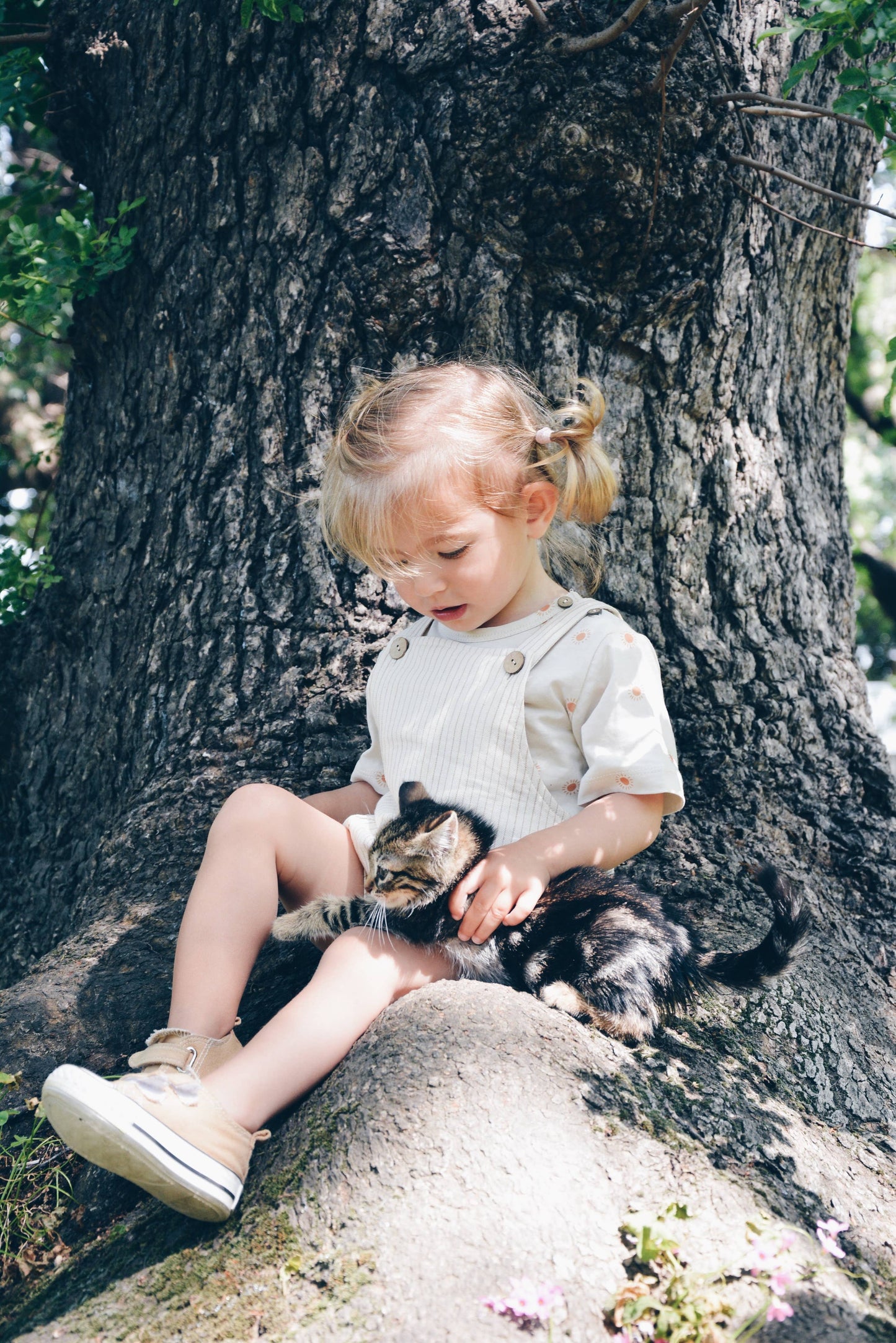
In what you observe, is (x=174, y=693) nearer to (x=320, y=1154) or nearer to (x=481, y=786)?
(x=481, y=786)

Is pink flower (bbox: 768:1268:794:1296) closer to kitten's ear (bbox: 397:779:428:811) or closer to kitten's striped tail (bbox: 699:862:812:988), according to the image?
kitten's striped tail (bbox: 699:862:812:988)

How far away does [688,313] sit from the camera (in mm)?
3080

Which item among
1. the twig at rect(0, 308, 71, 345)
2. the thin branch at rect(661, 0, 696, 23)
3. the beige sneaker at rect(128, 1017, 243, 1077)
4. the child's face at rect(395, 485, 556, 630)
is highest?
the thin branch at rect(661, 0, 696, 23)

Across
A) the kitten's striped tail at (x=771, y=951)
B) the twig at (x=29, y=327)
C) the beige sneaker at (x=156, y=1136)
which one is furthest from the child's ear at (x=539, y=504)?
the twig at (x=29, y=327)

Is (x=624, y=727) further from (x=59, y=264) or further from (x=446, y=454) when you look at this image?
(x=59, y=264)

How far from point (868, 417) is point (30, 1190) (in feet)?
29.4

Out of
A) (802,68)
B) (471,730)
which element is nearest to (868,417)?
(802,68)

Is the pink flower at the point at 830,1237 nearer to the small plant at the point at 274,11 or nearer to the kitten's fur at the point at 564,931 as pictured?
the kitten's fur at the point at 564,931

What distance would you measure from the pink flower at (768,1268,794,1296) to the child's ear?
6.04 ft

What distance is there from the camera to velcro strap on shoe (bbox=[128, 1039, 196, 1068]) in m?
2.01

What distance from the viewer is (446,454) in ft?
8.50

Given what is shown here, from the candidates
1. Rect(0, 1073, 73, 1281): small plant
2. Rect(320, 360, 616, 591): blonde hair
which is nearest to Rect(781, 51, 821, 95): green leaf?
Rect(320, 360, 616, 591): blonde hair

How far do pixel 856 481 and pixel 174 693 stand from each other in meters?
9.08

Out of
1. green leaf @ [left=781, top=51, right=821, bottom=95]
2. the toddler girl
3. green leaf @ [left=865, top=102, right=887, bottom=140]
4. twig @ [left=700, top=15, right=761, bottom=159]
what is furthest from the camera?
twig @ [left=700, top=15, right=761, bottom=159]
